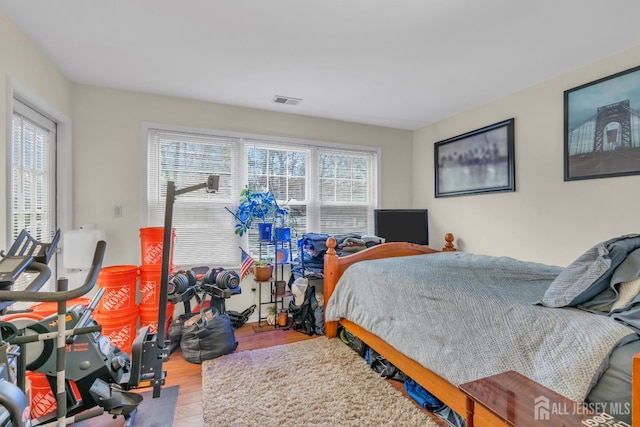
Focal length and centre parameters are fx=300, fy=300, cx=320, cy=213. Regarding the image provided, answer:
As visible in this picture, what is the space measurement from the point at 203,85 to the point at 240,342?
2.41 metres

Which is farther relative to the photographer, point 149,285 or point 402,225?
point 402,225

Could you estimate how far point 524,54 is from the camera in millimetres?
2252

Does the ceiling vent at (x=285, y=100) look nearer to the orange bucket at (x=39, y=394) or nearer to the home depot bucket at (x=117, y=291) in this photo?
the home depot bucket at (x=117, y=291)

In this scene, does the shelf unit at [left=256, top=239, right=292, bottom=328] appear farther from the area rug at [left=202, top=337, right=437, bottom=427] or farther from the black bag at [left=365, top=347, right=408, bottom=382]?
the black bag at [left=365, top=347, right=408, bottom=382]

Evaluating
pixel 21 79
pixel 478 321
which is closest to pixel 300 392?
pixel 478 321

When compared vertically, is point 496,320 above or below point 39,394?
above

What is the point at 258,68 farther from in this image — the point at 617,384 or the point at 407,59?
the point at 617,384

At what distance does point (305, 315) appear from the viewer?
3.03 meters

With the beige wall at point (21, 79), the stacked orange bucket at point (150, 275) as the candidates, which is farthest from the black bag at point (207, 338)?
the beige wall at point (21, 79)

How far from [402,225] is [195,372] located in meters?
2.62

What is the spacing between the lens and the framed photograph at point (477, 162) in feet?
9.91

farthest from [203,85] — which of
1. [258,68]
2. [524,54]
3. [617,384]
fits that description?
[617,384]

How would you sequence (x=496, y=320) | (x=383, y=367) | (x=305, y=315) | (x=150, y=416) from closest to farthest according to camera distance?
(x=496, y=320), (x=150, y=416), (x=383, y=367), (x=305, y=315)

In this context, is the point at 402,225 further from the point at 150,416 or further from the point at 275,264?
the point at 150,416
